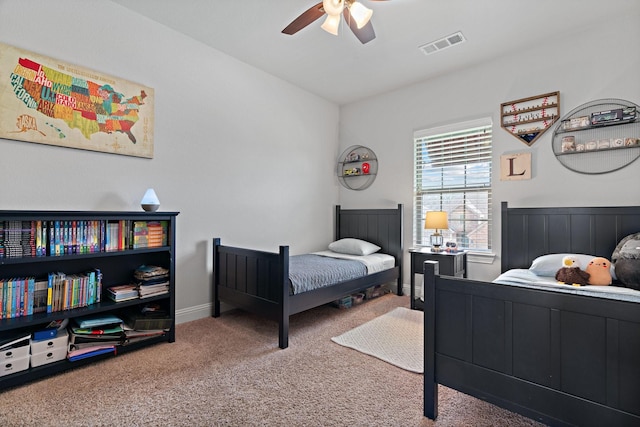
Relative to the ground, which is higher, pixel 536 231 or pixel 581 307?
pixel 536 231

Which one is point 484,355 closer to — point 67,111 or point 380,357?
point 380,357

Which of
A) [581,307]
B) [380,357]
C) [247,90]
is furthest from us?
[247,90]

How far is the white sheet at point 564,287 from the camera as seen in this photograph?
185 centimetres

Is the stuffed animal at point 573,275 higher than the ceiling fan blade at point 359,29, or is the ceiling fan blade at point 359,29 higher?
the ceiling fan blade at point 359,29

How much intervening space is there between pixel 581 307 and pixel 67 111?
10.7 feet

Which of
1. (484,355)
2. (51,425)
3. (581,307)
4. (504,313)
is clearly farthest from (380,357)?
(51,425)

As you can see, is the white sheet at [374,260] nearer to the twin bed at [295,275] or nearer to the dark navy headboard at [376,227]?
the twin bed at [295,275]

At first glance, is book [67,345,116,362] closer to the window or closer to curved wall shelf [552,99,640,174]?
the window

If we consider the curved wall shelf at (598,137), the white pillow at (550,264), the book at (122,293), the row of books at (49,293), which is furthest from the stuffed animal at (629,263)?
the row of books at (49,293)

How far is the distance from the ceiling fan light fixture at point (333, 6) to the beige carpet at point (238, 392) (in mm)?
2300

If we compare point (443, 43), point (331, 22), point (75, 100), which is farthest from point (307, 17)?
point (75, 100)

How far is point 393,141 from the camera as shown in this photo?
4.10 m

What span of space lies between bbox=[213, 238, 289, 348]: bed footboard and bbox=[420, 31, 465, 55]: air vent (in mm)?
2397

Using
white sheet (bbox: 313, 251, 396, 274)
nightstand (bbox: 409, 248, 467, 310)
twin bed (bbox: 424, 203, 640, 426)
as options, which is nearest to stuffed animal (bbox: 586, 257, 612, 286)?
twin bed (bbox: 424, 203, 640, 426)
